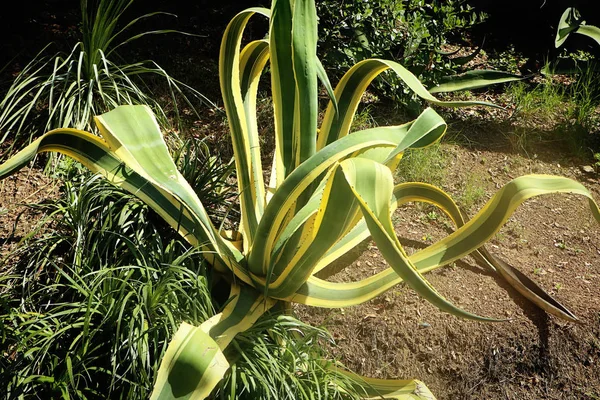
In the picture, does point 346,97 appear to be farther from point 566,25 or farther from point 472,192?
point 566,25

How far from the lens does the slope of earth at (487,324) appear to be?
8.18ft

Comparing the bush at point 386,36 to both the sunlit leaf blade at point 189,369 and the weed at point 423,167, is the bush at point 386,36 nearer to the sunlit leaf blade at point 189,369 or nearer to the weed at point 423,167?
the weed at point 423,167

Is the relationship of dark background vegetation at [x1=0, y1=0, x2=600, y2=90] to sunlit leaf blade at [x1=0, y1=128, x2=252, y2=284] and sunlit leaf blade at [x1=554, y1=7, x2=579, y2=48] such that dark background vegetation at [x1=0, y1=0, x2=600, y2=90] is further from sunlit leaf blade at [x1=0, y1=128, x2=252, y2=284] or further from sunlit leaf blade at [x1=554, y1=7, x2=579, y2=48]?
sunlit leaf blade at [x1=0, y1=128, x2=252, y2=284]

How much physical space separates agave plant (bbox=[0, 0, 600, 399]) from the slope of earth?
7.2 inches

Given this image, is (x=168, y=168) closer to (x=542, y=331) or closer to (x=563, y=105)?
(x=542, y=331)

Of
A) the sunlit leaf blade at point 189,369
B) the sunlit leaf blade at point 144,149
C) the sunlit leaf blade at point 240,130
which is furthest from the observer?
the sunlit leaf blade at point 240,130

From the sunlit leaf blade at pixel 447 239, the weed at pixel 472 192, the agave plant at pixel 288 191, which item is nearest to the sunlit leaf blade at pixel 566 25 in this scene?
the weed at pixel 472 192

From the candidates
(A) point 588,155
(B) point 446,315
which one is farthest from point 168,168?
(A) point 588,155

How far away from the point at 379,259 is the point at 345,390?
762mm

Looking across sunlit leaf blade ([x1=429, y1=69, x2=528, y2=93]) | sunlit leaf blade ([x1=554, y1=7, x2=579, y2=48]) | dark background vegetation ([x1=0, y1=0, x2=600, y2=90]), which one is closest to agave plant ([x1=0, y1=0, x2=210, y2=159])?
dark background vegetation ([x1=0, y1=0, x2=600, y2=90])

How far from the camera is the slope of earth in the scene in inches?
98.1

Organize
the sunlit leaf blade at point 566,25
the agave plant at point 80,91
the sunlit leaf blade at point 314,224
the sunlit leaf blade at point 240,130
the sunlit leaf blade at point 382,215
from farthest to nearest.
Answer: the sunlit leaf blade at point 566,25 < the agave plant at point 80,91 < the sunlit leaf blade at point 240,130 < the sunlit leaf blade at point 314,224 < the sunlit leaf blade at point 382,215

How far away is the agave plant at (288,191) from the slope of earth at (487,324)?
18 centimetres

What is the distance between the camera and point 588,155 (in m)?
3.64
